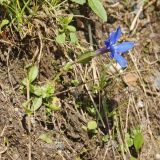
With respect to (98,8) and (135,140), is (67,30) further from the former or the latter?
(135,140)

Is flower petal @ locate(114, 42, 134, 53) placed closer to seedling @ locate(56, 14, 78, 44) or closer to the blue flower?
the blue flower

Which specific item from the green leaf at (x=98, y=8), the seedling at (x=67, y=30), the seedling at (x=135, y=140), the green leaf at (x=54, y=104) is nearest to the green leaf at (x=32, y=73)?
the green leaf at (x=54, y=104)

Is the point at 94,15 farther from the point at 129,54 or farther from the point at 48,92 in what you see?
the point at 48,92

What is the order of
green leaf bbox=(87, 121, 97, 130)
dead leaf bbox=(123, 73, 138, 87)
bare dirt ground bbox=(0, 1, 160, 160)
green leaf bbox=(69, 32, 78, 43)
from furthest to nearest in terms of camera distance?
dead leaf bbox=(123, 73, 138, 87), green leaf bbox=(69, 32, 78, 43), green leaf bbox=(87, 121, 97, 130), bare dirt ground bbox=(0, 1, 160, 160)

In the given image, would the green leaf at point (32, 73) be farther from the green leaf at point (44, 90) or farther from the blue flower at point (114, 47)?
the blue flower at point (114, 47)

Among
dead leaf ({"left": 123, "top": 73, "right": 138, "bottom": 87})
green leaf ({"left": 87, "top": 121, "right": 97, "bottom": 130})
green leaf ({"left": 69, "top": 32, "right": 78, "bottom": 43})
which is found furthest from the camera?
dead leaf ({"left": 123, "top": 73, "right": 138, "bottom": 87})

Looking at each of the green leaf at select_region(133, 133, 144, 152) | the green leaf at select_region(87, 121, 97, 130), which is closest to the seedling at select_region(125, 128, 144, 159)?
the green leaf at select_region(133, 133, 144, 152)

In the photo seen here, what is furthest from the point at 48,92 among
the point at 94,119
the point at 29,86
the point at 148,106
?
the point at 148,106

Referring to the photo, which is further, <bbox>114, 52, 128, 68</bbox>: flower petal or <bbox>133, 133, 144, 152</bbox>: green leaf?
<bbox>133, 133, 144, 152</bbox>: green leaf
